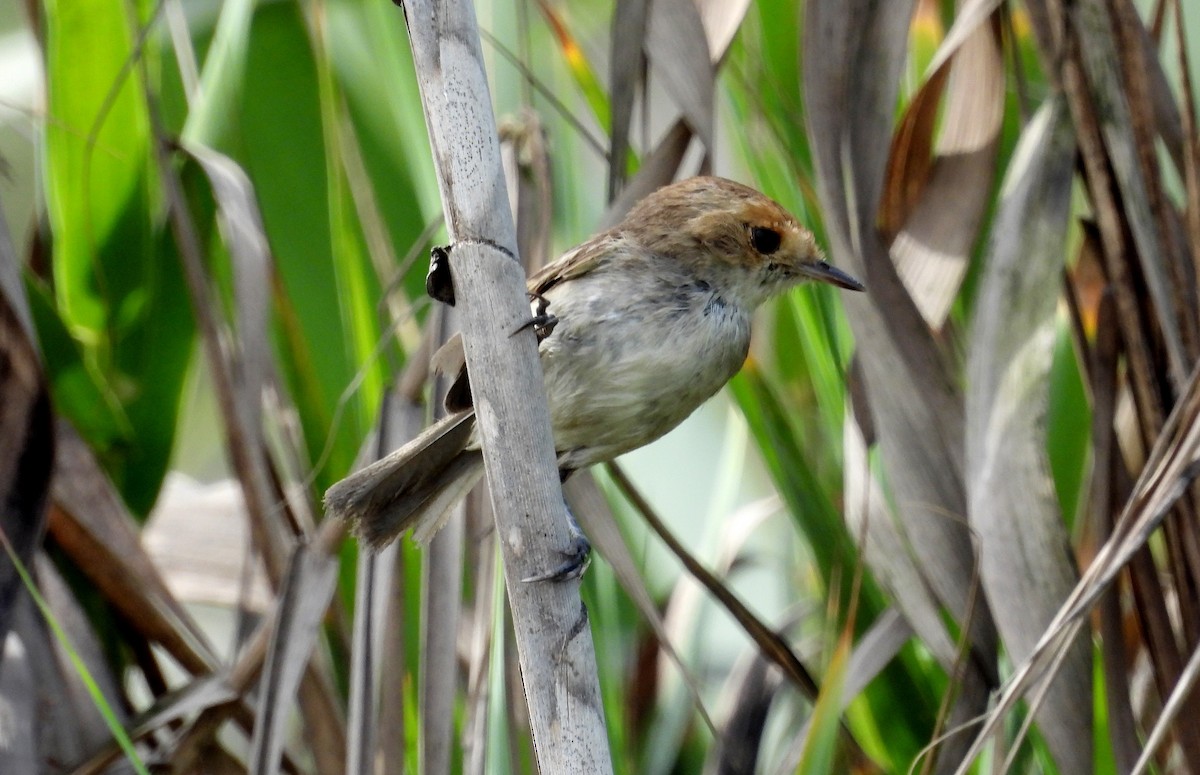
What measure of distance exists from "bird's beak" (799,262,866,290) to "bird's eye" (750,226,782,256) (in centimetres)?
6

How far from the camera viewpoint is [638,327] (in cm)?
184

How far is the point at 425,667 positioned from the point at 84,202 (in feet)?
3.52

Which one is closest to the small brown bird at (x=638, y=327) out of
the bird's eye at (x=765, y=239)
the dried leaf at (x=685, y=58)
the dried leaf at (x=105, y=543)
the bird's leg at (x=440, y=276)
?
the bird's eye at (x=765, y=239)

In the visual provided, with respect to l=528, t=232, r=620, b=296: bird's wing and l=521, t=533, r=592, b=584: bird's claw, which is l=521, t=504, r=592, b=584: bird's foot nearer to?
l=521, t=533, r=592, b=584: bird's claw

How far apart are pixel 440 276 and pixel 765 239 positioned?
0.76m

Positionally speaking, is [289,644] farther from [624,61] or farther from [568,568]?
[624,61]

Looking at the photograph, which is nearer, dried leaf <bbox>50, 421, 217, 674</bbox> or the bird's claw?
the bird's claw

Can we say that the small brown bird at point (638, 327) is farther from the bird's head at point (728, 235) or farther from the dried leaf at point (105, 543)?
the dried leaf at point (105, 543)

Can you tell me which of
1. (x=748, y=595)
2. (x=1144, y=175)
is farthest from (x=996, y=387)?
(x=748, y=595)

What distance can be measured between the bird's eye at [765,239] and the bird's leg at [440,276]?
0.72 metres

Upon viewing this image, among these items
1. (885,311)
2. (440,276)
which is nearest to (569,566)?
(440,276)

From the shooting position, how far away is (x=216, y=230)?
242 centimetres

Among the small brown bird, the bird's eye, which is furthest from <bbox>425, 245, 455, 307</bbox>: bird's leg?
the bird's eye

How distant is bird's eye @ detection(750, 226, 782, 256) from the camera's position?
1.99 m
